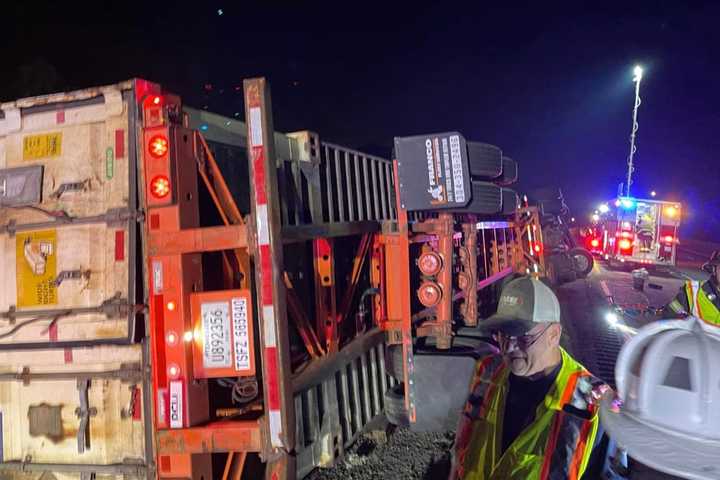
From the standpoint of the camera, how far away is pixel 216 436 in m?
2.33

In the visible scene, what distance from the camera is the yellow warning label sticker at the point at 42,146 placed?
279 centimetres

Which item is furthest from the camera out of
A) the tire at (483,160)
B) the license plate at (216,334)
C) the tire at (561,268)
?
the tire at (561,268)

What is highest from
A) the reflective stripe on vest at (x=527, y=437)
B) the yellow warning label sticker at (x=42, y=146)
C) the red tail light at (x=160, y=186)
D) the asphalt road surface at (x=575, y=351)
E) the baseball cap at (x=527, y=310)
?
the yellow warning label sticker at (x=42, y=146)

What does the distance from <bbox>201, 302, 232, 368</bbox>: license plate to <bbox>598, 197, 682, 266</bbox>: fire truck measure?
14436 mm

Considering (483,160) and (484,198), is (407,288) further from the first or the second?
(483,160)

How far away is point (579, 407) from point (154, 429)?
6.76ft

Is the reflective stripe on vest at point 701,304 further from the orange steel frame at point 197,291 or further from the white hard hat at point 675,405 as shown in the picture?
the orange steel frame at point 197,291

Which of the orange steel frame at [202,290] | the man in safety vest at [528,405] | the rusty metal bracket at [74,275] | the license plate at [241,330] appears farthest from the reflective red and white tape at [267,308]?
the rusty metal bracket at [74,275]

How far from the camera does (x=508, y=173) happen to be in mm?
5434

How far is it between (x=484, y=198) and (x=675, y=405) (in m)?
3.07

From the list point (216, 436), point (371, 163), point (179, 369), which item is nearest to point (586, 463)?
point (216, 436)

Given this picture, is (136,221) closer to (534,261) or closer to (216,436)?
(216,436)

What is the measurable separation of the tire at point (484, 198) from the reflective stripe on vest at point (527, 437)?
6.46ft

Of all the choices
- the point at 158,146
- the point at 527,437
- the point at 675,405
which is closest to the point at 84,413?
the point at 158,146
